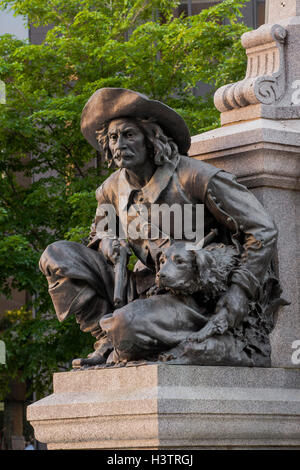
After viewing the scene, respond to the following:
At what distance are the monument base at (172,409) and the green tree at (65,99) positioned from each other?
1102 centimetres

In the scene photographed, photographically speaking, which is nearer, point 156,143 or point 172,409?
→ point 172,409

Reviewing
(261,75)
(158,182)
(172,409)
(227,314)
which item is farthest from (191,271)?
(261,75)

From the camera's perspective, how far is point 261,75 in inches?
336

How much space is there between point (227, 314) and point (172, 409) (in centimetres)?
86

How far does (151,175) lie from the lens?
7820 millimetres

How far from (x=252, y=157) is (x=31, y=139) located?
41.3 feet

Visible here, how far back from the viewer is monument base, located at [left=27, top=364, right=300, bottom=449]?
268 inches

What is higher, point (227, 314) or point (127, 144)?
point (127, 144)

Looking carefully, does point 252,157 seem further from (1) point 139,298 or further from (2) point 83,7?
(2) point 83,7

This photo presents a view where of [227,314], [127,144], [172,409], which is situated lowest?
[172,409]

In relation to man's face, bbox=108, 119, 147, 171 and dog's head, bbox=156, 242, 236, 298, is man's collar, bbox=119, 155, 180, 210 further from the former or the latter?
dog's head, bbox=156, 242, 236, 298

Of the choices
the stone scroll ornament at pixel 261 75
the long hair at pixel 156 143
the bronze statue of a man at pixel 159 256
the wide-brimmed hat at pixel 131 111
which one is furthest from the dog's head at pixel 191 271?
the stone scroll ornament at pixel 261 75

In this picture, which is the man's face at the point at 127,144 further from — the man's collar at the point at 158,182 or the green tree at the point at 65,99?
the green tree at the point at 65,99

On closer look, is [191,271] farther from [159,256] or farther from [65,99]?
[65,99]
